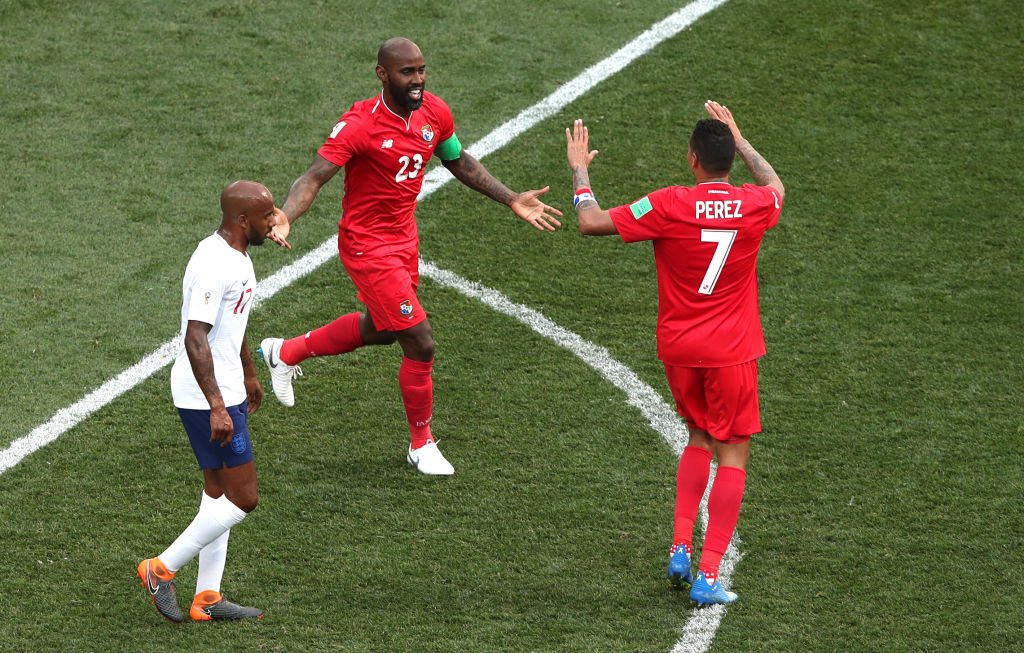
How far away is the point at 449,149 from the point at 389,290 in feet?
2.68

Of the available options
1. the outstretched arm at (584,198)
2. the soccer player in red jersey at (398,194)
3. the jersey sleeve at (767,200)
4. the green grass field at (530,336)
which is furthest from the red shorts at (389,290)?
the jersey sleeve at (767,200)

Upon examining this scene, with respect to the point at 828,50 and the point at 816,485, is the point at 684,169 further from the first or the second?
the point at 816,485

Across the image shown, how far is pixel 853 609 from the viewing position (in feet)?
20.4

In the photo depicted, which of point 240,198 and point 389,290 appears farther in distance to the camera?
point 389,290

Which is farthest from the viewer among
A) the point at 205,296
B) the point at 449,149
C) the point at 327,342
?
the point at 327,342

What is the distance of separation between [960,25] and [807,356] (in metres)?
4.75

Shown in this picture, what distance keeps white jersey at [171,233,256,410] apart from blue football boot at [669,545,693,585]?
2006 mm

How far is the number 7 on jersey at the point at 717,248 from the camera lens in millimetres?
5984

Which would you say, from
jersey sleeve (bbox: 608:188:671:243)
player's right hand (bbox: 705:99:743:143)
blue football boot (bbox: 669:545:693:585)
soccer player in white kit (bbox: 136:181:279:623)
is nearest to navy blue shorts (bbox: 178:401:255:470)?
soccer player in white kit (bbox: 136:181:279:623)

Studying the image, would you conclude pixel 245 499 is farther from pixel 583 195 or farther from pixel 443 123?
pixel 443 123

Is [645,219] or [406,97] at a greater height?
[406,97]

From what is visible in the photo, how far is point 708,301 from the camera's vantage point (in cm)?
612

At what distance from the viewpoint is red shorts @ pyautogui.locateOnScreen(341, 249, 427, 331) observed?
7.20 meters

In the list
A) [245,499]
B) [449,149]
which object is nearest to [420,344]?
[449,149]
